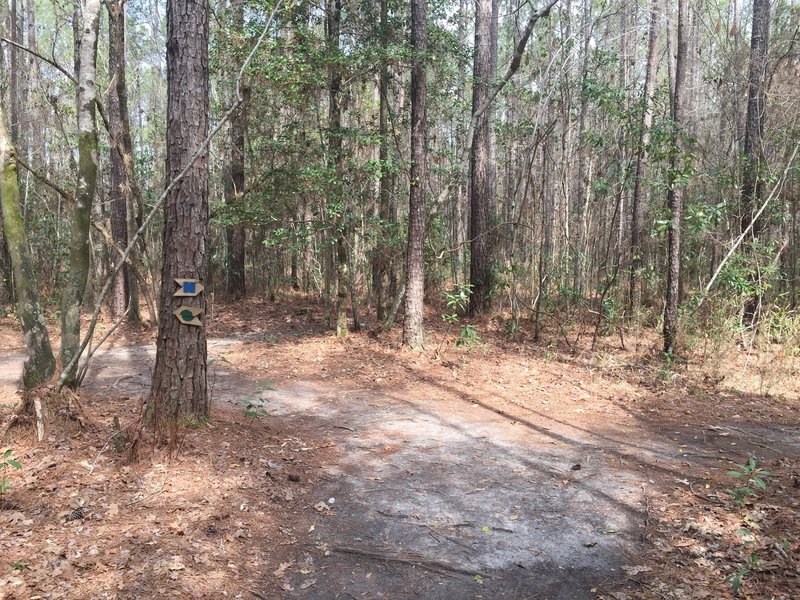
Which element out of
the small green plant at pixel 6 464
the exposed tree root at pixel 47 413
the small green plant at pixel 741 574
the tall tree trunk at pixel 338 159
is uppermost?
the tall tree trunk at pixel 338 159

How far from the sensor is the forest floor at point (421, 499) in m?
3.27

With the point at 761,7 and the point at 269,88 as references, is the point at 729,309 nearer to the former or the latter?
the point at 761,7

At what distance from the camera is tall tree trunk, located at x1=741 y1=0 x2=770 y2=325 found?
33.6ft

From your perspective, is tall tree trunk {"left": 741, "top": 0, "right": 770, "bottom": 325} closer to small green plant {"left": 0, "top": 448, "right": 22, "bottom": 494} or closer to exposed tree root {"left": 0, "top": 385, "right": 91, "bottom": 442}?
exposed tree root {"left": 0, "top": 385, "right": 91, "bottom": 442}

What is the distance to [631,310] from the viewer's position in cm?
1300

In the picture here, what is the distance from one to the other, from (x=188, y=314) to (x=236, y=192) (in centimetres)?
879

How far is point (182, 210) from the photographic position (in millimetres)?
4875

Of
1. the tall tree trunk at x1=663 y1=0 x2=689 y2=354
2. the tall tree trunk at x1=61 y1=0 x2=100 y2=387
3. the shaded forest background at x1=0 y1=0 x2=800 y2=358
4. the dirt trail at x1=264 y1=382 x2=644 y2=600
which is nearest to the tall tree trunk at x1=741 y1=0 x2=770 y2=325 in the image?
the shaded forest background at x1=0 y1=0 x2=800 y2=358

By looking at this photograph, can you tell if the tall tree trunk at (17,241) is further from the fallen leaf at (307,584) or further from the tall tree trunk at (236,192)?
the tall tree trunk at (236,192)

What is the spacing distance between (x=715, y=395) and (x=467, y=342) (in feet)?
13.3

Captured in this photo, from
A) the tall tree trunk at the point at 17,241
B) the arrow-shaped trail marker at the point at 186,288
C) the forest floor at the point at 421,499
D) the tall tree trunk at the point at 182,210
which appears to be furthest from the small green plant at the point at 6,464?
the arrow-shaped trail marker at the point at 186,288

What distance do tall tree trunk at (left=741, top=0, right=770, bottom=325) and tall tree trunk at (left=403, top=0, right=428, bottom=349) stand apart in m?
5.87

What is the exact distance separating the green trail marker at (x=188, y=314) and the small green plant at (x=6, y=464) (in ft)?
5.07

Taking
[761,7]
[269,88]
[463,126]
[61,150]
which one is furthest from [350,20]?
[61,150]
